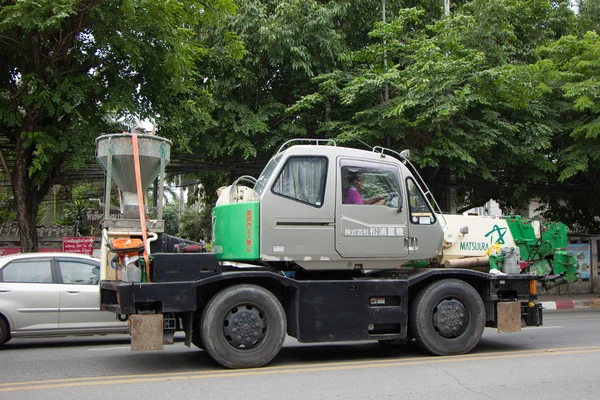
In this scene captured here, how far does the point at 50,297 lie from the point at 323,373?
192 inches

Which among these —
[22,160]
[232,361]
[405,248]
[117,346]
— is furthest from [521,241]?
[22,160]

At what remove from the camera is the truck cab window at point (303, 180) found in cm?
712

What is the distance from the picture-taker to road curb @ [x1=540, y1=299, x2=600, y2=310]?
1596 centimetres

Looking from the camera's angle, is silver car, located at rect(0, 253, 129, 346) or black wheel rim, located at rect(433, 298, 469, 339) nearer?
black wheel rim, located at rect(433, 298, 469, 339)

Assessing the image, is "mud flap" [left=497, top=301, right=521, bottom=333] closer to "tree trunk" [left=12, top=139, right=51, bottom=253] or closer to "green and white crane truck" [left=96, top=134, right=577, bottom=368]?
"green and white crane truck" [left=96, top=134, right=577, bottom=368]

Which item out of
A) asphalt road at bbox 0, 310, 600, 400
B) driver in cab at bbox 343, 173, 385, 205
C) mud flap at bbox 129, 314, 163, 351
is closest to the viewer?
asphalt road at bbox 0, 310, 600, 400

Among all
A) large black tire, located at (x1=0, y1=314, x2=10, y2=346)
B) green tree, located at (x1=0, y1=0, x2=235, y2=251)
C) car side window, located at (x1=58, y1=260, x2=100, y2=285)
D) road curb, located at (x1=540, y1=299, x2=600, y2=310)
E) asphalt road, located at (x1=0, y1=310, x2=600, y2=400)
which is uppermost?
green tree, located at (x1=0, y1=0, x2=235, y2=251)

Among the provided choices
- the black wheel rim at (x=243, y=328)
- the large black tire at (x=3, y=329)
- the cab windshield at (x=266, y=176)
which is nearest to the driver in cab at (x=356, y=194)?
the cab windshield at (x=266, y=176)

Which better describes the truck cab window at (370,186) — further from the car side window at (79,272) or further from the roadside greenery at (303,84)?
the roadside greenery at (303,84)

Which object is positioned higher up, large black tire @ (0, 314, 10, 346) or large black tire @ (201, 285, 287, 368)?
large black tire @ (201, 285, 287, 368)

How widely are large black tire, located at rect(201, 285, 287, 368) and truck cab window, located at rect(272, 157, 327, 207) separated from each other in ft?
4.07

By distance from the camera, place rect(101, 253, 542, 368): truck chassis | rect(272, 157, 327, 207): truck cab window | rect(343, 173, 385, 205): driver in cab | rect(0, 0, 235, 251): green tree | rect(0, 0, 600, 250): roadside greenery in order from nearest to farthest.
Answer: rect(101, 253, 542, 368): truck chassis → rect(272, 157, 327, 207): truck cab window → rect(343, 173, 385, 205): driver in cab → rect(0, 0, 235, 251): green tree → rect(0, 0, 600, 250): roadside greenery

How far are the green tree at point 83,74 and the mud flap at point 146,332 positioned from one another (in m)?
6.55

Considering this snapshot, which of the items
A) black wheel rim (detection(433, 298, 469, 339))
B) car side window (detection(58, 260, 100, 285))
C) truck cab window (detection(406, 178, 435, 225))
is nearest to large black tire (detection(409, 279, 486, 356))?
black wheel rim (detection(433, 298, 469, 339))
